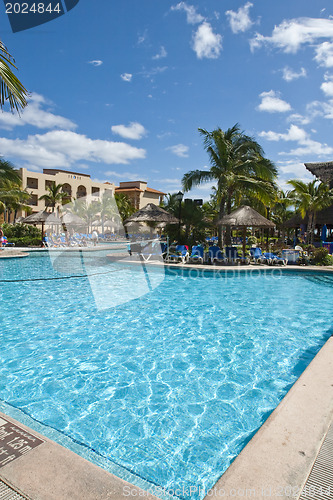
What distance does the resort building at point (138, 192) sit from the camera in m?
67.4

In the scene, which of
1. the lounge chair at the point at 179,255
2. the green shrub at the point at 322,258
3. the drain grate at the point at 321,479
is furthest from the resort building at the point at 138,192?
the drain grate at the point at 321,479

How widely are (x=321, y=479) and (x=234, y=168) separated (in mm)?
16355

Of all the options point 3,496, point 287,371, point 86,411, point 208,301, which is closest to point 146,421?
point 86,411

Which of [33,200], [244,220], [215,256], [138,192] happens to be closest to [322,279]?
[244,220]

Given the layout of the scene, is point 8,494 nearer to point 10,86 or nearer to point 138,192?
point 10,86

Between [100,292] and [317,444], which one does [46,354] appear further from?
[100,292]

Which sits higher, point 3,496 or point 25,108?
point 25,108

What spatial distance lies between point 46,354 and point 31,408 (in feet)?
4.64

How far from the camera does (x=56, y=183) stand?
175ft

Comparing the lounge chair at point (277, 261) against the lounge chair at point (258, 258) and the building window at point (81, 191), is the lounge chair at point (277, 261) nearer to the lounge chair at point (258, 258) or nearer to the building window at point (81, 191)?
the lounge chair at point (258, 258)

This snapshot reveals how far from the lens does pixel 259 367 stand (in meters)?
4.27

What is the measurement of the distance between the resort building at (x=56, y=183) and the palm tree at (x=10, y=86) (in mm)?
45075

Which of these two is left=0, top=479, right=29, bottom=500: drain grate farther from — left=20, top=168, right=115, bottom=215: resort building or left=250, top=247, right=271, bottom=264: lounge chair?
left=20, top=168, right=115, bottom=215: resort building

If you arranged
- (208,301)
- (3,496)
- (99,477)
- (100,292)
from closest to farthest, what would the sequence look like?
1. (3,496)
2. (99,477)
3. (208,301)
4. (100,292)
